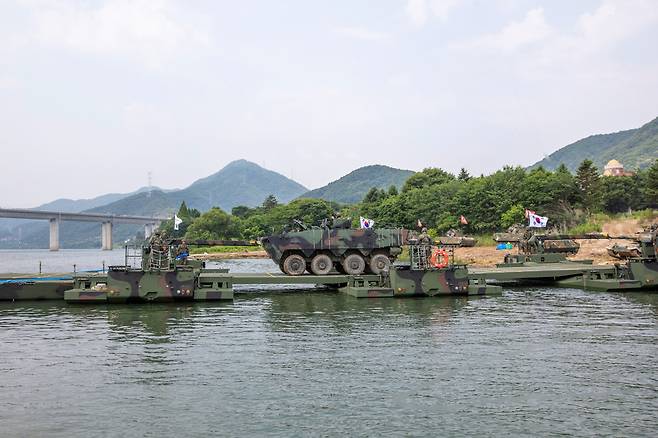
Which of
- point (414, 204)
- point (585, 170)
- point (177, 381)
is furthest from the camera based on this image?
point (414, 204)

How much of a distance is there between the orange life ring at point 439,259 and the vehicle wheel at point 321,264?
530 cm

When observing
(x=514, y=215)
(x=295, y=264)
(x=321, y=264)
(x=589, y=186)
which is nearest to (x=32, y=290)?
(x=295, y=264)

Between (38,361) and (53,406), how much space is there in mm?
4189

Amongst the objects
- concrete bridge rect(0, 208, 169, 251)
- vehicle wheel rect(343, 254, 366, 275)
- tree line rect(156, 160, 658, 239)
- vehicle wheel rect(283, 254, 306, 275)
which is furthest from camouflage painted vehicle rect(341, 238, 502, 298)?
concrete bridge rect(0, 208, 169, 251)

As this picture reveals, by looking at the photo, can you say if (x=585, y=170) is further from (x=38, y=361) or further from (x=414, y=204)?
(x=38, y=361)

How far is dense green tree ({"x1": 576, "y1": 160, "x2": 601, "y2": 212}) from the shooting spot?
7906cm

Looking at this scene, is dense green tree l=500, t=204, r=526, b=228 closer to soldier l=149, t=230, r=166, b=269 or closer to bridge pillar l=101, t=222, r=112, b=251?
soldier l=149, t=230, r=166, b=269

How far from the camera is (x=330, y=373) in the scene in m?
13.4

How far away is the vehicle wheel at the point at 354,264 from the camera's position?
1255 inches

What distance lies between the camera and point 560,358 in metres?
14.9

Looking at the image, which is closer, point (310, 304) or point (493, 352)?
point (493, 352)

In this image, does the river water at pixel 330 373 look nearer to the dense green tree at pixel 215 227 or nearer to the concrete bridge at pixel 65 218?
the dense green tree at pixel 215 227

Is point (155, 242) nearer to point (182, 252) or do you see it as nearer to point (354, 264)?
point (182, 252)

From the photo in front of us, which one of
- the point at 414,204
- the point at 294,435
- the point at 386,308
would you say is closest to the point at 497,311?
the point at 386,308
